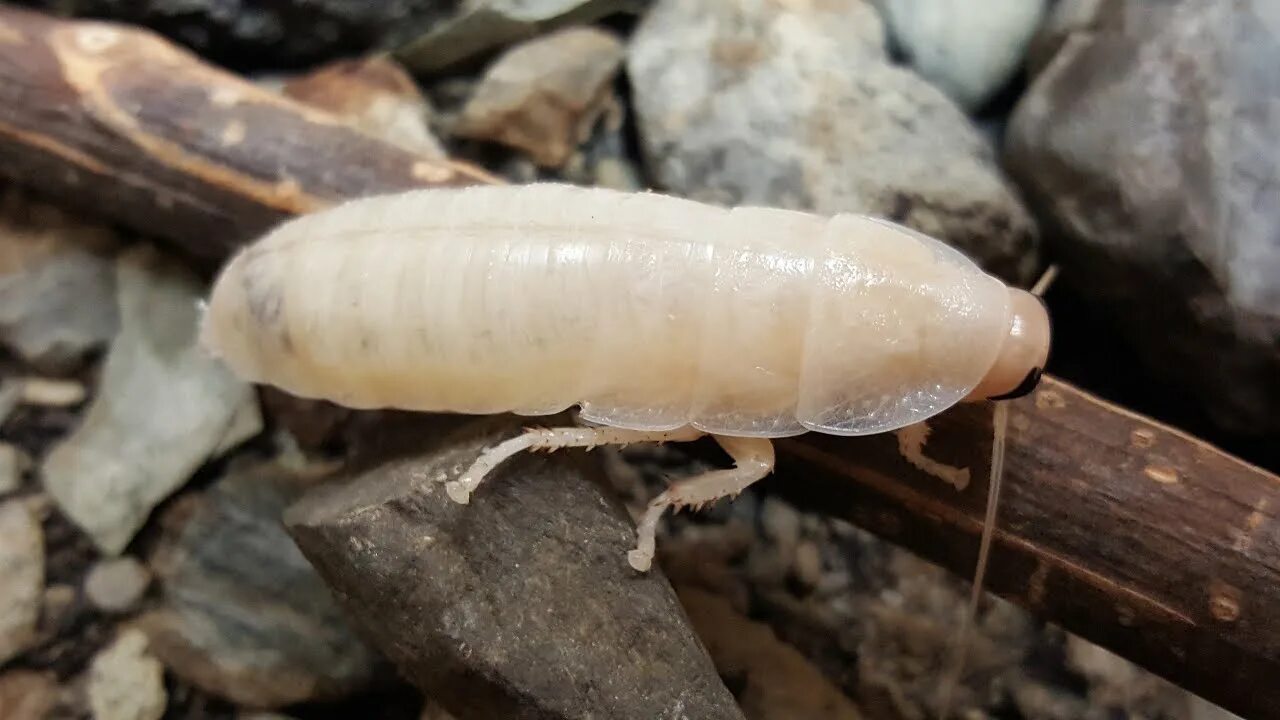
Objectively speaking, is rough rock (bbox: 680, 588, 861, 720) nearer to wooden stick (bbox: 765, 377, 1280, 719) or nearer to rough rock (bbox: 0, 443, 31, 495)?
wooden stick (bbox: 765, 377, 1280, 719)

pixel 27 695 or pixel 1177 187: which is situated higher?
pixel 1177 187

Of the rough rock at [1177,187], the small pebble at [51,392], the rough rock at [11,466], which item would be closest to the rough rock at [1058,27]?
the rough rock at [1177,187]

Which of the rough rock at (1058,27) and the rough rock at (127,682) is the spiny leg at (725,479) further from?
the rough rock at (1058,27)

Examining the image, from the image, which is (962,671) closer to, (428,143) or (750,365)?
(750,365)

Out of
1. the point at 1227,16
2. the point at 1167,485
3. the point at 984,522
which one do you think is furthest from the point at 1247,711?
the point at 1227,16

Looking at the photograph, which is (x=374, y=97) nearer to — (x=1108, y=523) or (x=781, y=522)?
(x=781, y=522)

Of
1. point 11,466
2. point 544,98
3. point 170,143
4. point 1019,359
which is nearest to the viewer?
point 1019,359

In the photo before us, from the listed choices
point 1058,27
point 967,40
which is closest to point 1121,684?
point 1058,27

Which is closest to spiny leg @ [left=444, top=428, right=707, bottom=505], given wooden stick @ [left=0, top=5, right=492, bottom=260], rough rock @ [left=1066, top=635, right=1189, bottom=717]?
wooden stick @ [left=0, top=5, right=492, bottom=260]
